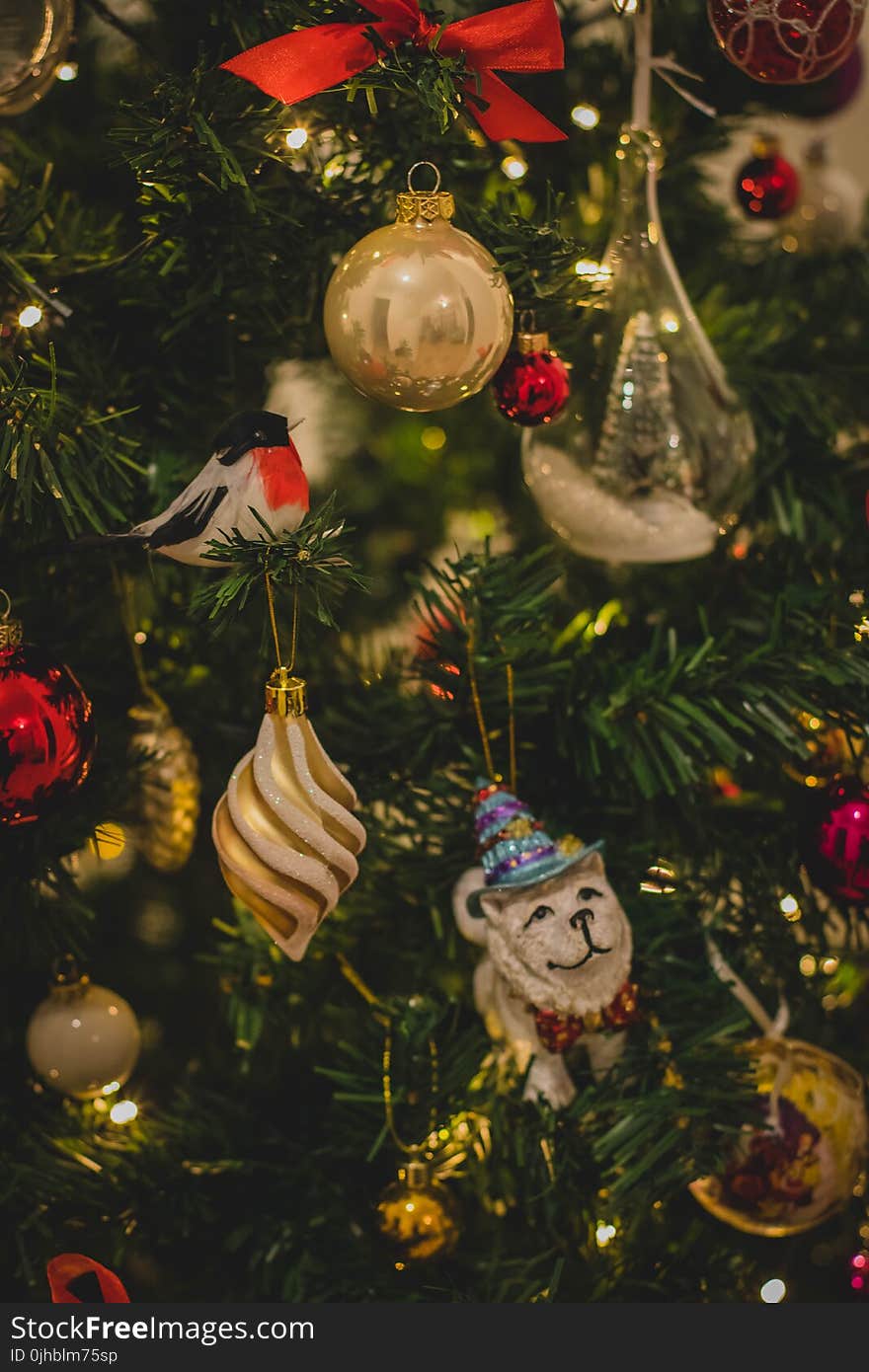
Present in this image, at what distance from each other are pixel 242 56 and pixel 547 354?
19 centimetres

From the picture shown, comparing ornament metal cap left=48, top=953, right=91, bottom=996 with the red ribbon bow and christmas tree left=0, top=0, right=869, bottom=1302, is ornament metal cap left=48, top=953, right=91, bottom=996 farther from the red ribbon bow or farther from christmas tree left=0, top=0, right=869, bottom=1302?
the red ribbon bow

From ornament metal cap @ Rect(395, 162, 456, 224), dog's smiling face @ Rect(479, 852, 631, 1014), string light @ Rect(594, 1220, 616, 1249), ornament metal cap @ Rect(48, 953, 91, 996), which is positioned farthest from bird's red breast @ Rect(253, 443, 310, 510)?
string light @ Rect(594, 1220, 616, 1249)

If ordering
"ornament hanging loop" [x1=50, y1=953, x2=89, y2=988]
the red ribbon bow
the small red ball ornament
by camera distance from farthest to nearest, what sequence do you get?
the small red ball ornament → "ornament hanging loop" [x1=50, y1=953, x2=89, y2=988] → the red ribbon bow

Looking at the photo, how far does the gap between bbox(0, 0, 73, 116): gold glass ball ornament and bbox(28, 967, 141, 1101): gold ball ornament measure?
1.52 feet

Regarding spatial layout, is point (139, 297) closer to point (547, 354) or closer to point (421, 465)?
point (547, 354)

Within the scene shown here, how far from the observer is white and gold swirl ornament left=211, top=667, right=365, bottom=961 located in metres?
0.54

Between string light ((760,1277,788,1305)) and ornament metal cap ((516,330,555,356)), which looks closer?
ornament metal cap ((516,330,555,356))

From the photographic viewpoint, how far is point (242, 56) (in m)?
0.51

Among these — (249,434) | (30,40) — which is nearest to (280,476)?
(249,434)

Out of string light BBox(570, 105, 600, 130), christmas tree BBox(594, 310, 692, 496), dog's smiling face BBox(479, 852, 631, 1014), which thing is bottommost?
dog's smiling face BBox(479, 852, 631, 1014)

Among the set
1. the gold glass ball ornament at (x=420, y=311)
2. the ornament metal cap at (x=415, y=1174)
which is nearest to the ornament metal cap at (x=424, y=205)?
the gold glass ball ornament at (x=420, y=311)

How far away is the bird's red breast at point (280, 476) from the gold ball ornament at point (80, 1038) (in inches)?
13.3

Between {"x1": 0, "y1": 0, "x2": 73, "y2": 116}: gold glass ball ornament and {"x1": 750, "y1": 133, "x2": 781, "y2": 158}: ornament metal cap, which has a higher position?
{"x1": 0, "y1": 0, "x2": 73, "y2": 116}: gold glass ball ornament

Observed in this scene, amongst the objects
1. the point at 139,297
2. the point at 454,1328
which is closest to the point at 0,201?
the point at 139,297
